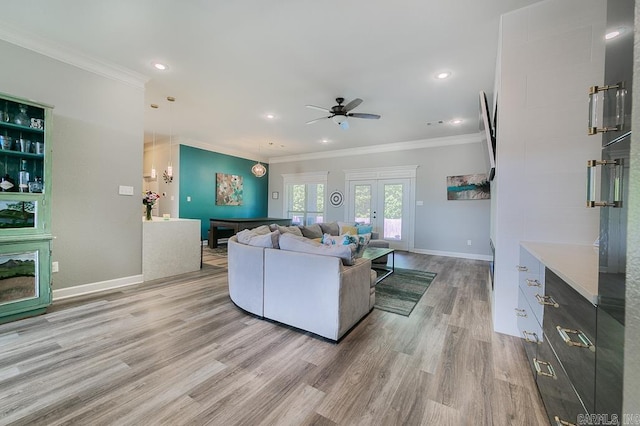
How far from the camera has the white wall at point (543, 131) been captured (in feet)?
6.53

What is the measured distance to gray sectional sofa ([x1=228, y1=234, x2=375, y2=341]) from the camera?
2131 mm

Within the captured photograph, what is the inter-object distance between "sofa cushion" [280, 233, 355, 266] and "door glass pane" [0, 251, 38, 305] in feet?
7.95

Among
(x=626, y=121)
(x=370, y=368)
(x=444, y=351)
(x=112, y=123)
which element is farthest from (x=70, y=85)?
(x=444, y=351)

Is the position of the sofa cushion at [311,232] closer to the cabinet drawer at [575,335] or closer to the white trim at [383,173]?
the white trim at [383,173]

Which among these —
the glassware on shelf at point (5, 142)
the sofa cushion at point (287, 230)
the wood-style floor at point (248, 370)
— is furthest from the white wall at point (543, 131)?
the glassware on shelf at point (5, 142)

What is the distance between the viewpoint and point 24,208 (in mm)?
2480

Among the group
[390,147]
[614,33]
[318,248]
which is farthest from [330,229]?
[614,33]

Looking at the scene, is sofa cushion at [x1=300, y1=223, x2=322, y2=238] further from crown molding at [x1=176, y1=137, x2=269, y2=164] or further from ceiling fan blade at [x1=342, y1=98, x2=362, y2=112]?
crown molding at [x1=176, y1=137, x2=269, y2=164]

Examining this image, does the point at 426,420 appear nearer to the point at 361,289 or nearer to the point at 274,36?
the point at 361,289

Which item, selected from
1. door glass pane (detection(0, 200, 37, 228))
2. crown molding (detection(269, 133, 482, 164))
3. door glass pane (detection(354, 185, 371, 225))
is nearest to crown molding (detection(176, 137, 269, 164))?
crown molding (detection(269, 133, 482, 164))

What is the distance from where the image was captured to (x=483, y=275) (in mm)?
4332

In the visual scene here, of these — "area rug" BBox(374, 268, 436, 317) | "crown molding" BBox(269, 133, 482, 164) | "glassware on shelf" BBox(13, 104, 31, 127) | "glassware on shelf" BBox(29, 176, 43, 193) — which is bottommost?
"area rug" BBox(374, 268, 436, 317)

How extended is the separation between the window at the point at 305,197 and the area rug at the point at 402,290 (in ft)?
12.9

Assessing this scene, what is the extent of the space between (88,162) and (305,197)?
568 centimetres
